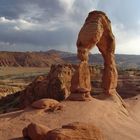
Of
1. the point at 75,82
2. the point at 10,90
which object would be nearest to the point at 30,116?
the point at 75,82

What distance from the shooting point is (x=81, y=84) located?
72.7 feet

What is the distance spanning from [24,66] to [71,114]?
146 m

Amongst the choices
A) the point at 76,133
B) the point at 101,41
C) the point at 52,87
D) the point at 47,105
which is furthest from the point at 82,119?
the point at 52,87

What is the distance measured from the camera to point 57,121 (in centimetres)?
1883

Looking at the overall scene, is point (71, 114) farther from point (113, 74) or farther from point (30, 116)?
point (113, 74)

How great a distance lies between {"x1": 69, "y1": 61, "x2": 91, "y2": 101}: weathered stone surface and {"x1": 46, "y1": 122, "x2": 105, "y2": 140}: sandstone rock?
24.1 feet

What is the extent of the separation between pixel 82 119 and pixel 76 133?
549 cm

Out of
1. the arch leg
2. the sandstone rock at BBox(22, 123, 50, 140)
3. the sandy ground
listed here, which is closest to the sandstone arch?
the arch leg

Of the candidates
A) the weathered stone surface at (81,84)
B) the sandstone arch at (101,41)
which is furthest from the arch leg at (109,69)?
the weathered stone surface at (81,84)

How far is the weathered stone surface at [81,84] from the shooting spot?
867 inches

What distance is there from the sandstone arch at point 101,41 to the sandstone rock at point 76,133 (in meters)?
8.37

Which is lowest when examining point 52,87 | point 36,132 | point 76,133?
point 52,87

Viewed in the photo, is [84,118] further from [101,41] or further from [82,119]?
[101,41]

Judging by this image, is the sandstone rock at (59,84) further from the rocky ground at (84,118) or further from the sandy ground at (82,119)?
the sandy ground at (82,119)
